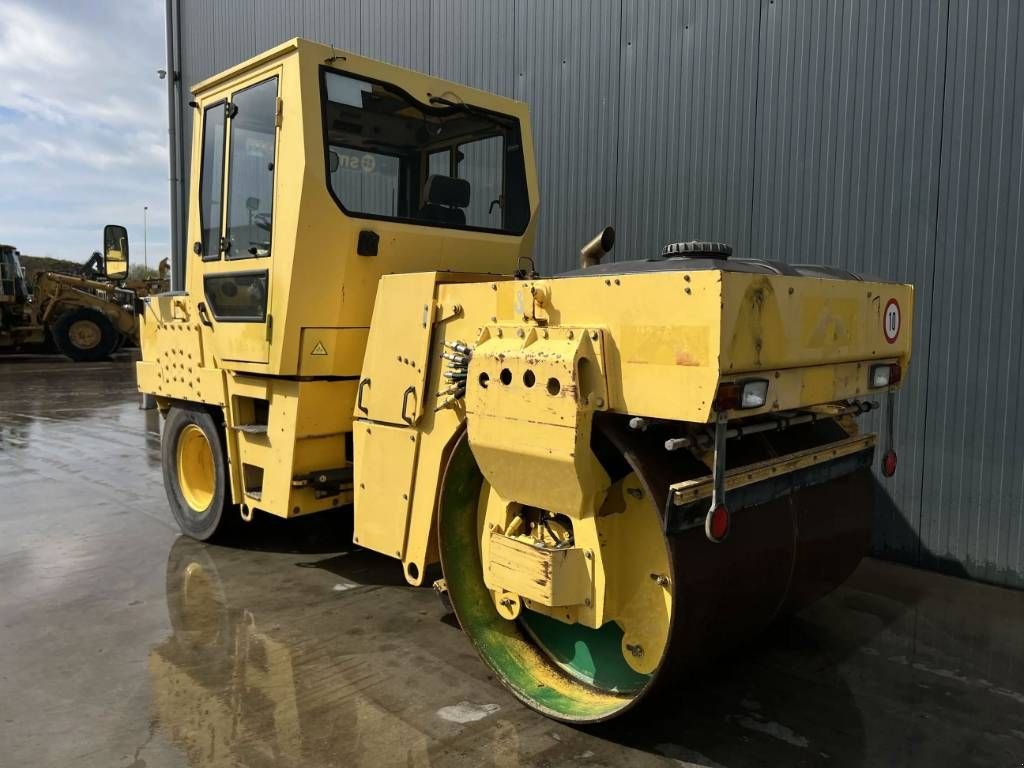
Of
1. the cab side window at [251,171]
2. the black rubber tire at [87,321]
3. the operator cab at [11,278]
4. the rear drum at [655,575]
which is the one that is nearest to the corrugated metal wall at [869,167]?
the rear drum at [655,575]

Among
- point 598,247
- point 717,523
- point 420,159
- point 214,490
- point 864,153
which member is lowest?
point 214,490

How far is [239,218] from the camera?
445 centimetres

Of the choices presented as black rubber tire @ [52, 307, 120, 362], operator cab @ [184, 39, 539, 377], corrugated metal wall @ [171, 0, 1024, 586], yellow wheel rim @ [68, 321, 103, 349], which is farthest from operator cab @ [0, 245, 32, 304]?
operator cab @ [184, 39, 539, 377]

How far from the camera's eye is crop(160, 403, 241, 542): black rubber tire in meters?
5.01

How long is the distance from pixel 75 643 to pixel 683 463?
2896mm

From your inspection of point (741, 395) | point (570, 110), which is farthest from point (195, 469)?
point (741, 395)

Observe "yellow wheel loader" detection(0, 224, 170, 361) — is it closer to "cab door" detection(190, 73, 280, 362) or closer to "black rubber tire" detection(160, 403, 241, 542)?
"black rubber tire" detection(160, 403, 241, 542)

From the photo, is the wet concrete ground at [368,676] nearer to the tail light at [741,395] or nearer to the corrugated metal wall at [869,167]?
the corrugated metal wall at [869,167]

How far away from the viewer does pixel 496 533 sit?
10.2 ft

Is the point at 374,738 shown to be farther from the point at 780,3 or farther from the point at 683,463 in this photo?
the point at 780,3

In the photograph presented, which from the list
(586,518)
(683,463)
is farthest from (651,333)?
(586,518)

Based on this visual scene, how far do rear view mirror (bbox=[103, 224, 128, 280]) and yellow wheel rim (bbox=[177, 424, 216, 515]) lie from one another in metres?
1.10

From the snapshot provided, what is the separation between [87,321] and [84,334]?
34 cm

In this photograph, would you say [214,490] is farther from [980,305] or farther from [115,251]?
[980,305]
